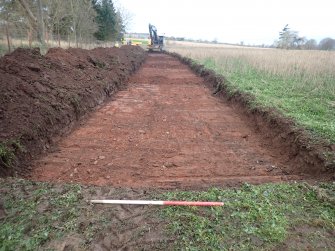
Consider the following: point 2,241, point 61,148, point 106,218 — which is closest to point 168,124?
point 61,148

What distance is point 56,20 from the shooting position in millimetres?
20969

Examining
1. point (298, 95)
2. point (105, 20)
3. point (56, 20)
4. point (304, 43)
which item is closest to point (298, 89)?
point (298, 95)

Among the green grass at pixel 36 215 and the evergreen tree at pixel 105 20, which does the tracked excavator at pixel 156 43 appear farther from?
the green grass at pixel 36 215

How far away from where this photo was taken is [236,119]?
7.76m

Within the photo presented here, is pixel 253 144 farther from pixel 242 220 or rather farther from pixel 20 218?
pixel 20 218

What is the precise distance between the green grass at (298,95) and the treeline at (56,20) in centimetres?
920

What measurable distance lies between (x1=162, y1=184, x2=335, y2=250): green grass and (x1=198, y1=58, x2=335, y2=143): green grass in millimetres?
2073

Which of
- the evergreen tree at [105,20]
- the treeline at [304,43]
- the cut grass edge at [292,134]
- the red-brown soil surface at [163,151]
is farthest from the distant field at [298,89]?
the treeline at [304,43]

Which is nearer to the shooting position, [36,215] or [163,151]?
[36,215]

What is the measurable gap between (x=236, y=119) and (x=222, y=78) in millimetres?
4201

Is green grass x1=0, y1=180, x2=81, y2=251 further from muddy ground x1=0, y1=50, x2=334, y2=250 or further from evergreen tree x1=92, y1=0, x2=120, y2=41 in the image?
evergreen tree x1=92, y1=0, x2=120, y2=41

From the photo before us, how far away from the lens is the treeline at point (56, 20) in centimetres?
1355

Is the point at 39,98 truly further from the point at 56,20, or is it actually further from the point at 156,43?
the point at 156,43

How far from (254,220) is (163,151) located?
273 cm
